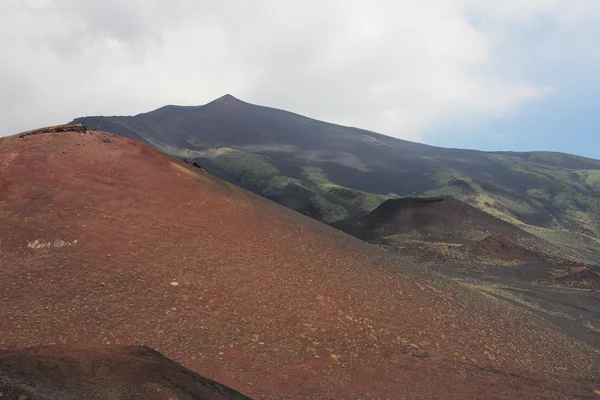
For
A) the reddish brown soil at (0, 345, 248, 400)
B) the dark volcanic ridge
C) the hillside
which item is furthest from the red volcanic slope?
the hillside

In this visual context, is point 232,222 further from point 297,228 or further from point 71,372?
point 71,372

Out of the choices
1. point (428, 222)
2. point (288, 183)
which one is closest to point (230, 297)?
point (428, 222)

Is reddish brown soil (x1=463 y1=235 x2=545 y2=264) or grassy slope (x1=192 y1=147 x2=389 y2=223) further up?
grassy slope (x1=192 y1=147 x2=389 y2=223)

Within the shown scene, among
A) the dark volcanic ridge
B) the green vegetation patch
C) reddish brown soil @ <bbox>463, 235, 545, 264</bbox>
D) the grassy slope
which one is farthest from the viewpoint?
the green vegetation patch

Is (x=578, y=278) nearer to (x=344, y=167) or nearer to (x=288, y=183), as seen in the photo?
(x=288, y=183)

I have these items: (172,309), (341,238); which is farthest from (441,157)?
(172,309)

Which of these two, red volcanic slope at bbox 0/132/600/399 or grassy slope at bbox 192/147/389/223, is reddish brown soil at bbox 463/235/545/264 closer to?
red volcanic slope at bbox 0/132/600/399
